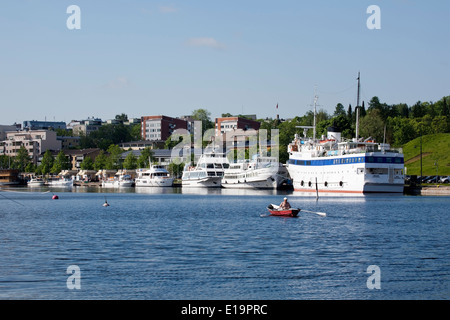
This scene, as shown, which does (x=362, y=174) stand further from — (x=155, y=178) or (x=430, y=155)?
(x=155, y=178)

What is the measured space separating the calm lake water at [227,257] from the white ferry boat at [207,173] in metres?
96.5

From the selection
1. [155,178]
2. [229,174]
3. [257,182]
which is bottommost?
[257,182]

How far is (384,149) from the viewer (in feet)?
374

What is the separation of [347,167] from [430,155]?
52.5 meters

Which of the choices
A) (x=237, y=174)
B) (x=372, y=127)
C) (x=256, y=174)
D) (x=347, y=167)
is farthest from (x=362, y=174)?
(x=372, y=127)

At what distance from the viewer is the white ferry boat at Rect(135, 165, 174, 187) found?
178 meters

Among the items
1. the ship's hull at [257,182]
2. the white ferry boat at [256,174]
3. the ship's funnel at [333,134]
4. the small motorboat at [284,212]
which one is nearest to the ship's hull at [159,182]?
the white ferry boat at [256,174]

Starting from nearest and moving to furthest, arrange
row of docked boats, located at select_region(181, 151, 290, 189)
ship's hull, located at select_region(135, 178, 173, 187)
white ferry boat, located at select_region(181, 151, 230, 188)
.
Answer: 1. row of docked boats, located at select_region(181, 151, 290, 189)
2. white ferry boat, located at select_region(181, 151, 230, 188)
3. ship's hull, located at select_region(135, 178, 173, 187)

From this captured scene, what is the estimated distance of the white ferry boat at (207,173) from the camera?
161m

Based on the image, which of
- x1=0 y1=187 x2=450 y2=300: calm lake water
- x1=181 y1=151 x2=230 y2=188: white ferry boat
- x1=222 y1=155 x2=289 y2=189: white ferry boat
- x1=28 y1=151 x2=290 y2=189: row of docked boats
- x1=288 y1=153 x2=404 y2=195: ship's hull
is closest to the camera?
x1=0 y1=187 x2=450 y2=300: calm lake water

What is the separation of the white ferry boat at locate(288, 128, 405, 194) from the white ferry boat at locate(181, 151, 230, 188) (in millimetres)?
28255

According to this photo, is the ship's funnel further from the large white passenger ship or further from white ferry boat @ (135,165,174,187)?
white ferry boat @ (135,165,174,187)

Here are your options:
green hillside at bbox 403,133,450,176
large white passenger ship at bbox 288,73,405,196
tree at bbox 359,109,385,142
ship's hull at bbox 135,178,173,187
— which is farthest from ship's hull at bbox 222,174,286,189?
tree at bbox 359,109,385,142

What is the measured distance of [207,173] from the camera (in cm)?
16112
